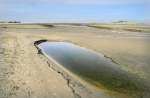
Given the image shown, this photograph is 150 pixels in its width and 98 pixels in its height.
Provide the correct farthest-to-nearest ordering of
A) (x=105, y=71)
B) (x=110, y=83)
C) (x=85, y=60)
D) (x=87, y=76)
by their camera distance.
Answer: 1. (x=85, y=60)
2. (x=105, y=71)
3. (x=87, y=76)
4. (x=110, y=83)

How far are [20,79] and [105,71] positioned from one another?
5388 mm

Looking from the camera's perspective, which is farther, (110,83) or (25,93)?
(110,83)

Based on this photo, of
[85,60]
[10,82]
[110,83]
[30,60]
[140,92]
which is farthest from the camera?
[85,60]

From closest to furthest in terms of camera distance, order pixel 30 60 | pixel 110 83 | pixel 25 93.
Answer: pixel 25 93 < pixel 110 83 < pixel 30 60

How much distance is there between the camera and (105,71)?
18.3 m

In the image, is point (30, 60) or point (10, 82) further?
point (30, 60)

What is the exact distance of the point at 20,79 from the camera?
1499 cm

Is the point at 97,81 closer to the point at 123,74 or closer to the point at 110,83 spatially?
the point at 110,83

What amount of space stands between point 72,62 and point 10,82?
815 centimetres

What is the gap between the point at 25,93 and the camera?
40.9ft

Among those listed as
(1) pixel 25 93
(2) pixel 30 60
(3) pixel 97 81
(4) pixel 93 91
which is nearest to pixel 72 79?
(3) pixel 97 81

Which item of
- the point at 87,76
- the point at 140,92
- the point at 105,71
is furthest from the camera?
the point at 105,71

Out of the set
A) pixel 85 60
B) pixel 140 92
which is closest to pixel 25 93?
pixel 140 92

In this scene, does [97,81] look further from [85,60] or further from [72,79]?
[85,60]
